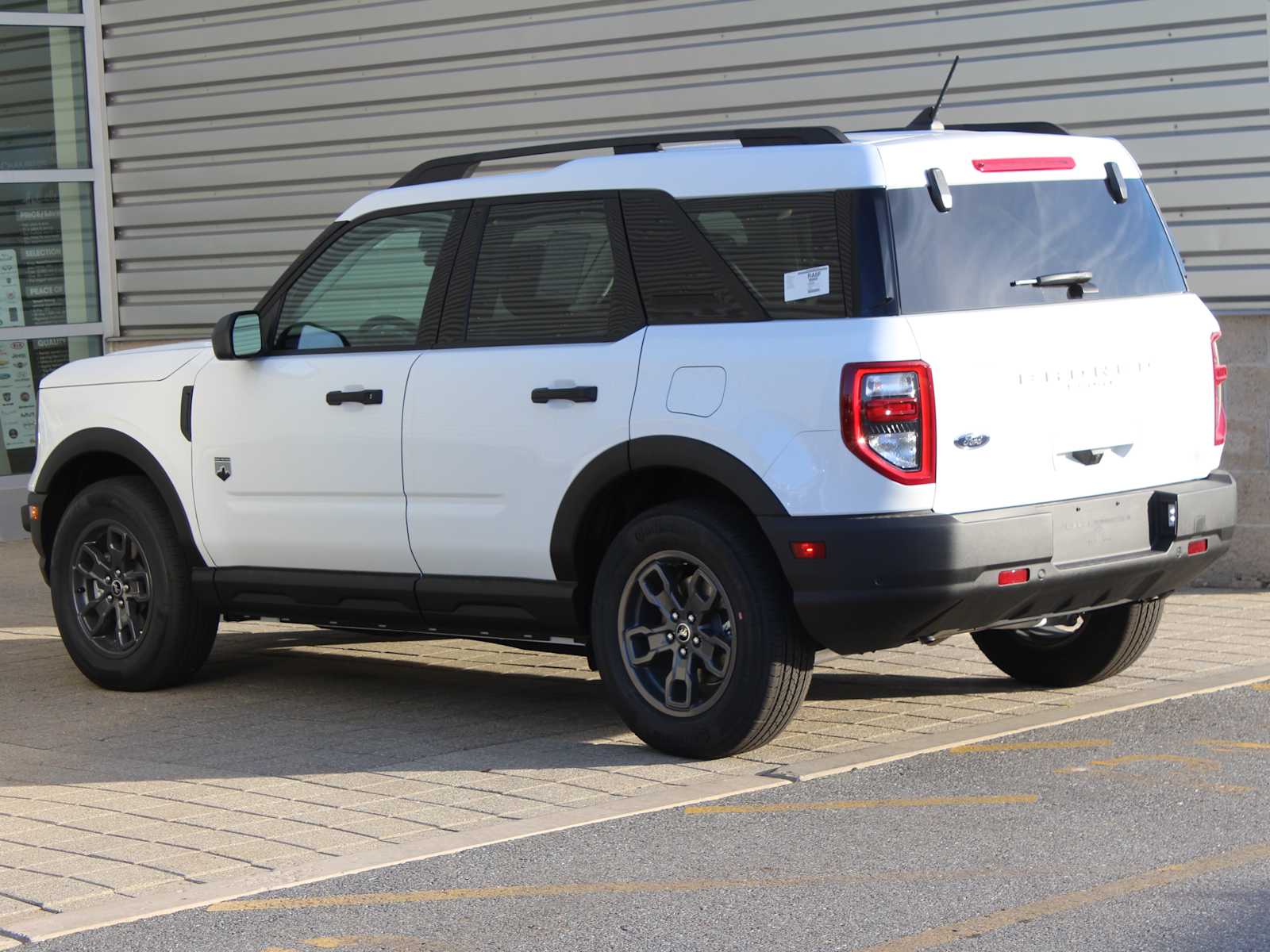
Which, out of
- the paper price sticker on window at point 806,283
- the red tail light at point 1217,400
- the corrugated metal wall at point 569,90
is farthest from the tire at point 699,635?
the corrugated metal wall at point 569,90

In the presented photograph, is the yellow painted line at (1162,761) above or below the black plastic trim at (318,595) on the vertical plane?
below

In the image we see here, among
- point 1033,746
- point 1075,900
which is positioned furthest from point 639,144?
point 1075,900

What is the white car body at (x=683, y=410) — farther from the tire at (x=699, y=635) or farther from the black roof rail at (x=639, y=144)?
the tire at (x=699, y=635)

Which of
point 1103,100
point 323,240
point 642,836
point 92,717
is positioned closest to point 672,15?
point 1103,100

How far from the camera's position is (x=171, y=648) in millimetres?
7855

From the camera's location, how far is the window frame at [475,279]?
650 centimetres

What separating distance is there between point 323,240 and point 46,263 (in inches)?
299

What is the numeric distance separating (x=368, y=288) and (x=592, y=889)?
3052 millimetres

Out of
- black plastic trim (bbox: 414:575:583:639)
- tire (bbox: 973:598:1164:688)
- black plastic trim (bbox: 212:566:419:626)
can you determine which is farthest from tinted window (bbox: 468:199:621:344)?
tire (bbox: 973:598:1164:688)

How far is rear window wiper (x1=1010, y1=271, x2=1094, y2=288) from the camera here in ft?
20.4

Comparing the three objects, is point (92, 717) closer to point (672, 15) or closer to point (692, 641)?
point (692, 641)

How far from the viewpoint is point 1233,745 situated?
20.8 ft

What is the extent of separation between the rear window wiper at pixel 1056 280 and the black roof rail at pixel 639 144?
71cm

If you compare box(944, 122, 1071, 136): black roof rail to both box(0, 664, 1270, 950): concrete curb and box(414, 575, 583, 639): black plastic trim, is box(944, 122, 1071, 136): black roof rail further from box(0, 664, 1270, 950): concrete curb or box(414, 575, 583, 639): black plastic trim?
box(414, 575, 583, 639): black plastic trim
